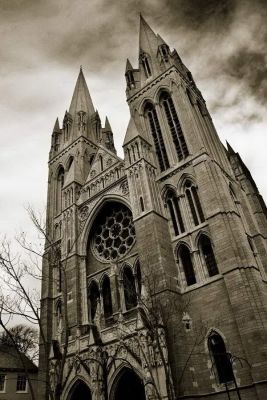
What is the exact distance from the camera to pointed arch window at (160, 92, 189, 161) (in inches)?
903

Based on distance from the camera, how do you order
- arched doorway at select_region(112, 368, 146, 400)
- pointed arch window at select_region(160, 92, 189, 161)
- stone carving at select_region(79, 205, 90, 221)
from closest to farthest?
arched doorway at select_region(112, 368, 146, 400) < pointed arch window at select_region(160, 92, 189, 161) < stone carving at select_region(79, 205, 90, 221)

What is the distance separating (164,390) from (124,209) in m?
12.3

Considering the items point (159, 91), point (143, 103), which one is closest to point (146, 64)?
point (159, 91)

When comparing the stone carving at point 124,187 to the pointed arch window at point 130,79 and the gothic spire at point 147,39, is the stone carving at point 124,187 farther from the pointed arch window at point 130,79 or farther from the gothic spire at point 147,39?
the gothic spire at point 147,39

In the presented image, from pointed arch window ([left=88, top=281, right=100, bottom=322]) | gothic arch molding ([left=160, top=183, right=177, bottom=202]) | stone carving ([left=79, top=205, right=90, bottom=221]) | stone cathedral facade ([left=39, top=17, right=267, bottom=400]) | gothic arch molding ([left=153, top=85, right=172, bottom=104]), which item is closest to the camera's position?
stone cathedral facade ([left=39, top=17, right=267, bottom=400])

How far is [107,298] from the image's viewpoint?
70.8 feet

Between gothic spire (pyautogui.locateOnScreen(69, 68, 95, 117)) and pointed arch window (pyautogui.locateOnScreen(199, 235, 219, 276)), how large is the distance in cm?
2347

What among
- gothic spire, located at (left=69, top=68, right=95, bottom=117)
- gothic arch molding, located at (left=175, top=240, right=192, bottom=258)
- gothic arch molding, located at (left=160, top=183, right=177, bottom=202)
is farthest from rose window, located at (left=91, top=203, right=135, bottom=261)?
gothic spire, located at (left=69, top=68, right=95, bottom=117)

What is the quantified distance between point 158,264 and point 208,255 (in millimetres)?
2804

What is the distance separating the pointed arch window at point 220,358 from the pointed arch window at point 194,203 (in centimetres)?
623

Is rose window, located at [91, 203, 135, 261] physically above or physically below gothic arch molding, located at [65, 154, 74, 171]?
below

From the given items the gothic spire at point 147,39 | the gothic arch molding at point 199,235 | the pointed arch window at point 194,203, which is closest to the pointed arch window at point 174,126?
the pointed arch window at point 194,203

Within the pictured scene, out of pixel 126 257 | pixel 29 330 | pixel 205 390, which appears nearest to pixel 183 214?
pixel 126 257

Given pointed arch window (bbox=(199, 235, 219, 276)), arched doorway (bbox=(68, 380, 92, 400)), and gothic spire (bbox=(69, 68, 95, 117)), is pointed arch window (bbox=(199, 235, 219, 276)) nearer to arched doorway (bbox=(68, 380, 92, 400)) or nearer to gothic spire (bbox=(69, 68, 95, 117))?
arched doorway (bbox=(68, 380, 92, 400))
